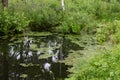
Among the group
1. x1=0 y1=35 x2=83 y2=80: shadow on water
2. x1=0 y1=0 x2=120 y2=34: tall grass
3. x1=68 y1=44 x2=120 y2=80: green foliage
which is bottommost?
x1=0 y1=35 x2=83 y2=80: shadow on water

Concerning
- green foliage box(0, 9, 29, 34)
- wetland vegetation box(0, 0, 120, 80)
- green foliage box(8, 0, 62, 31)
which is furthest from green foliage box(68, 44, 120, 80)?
green foliage box(8, 0, 62, 31)

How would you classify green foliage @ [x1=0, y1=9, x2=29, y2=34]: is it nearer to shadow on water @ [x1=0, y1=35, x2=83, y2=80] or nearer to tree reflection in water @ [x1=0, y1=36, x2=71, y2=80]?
shadow on water @ [x1=0, y1=35, x2=83, y2=80]

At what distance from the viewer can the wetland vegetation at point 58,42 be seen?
6461 millimetres

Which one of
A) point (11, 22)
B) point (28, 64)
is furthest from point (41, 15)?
point (28, 64)

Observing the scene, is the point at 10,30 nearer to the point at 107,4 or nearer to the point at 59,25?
the point at 59,25

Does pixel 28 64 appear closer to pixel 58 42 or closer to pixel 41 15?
pixel 58 42

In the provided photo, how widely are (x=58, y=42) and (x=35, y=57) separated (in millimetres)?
2734

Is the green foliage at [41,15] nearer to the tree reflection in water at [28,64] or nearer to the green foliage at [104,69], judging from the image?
the tree reflection in water at [28,64]

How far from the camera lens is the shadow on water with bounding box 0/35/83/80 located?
28.5 feet

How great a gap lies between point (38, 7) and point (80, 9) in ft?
9.67

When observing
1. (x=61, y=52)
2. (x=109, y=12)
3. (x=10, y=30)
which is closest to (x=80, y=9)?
(x=109, y=12)

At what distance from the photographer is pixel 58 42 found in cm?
1302

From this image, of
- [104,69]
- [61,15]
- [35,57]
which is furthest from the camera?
[61,15]

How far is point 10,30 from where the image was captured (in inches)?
563
